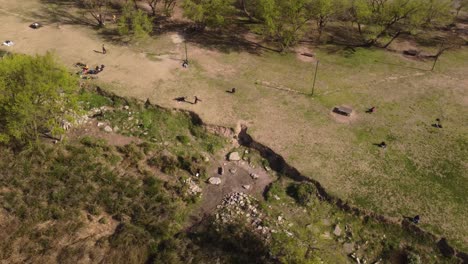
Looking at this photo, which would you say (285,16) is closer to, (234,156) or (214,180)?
(234,156)

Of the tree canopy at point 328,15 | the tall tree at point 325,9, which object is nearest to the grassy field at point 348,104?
the tree canopy at point 328,15

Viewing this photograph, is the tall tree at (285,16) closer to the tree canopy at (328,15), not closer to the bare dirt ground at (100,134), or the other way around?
the tree canopy at (328,15)

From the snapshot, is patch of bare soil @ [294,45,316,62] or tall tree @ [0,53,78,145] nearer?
tall tree @ [0,53,78,145]

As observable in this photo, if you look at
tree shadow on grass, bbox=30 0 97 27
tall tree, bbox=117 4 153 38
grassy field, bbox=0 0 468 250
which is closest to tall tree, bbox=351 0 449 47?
grassy field, bbox=0 0 468 250

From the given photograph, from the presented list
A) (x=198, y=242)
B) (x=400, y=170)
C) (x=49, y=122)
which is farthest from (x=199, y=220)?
(x=400, y=170)

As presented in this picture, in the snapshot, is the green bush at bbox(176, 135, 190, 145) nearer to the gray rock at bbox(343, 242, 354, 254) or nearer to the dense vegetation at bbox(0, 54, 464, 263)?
the dense vegetation at bbox(0, 54, 464, 263)

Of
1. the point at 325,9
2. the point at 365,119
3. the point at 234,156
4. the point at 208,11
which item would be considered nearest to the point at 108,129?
the point at 234,156

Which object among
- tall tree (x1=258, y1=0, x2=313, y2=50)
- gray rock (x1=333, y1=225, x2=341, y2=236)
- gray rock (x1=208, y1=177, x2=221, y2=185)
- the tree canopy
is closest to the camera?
gray rock (x1=333, y1=225, x2=341, y2=236)
